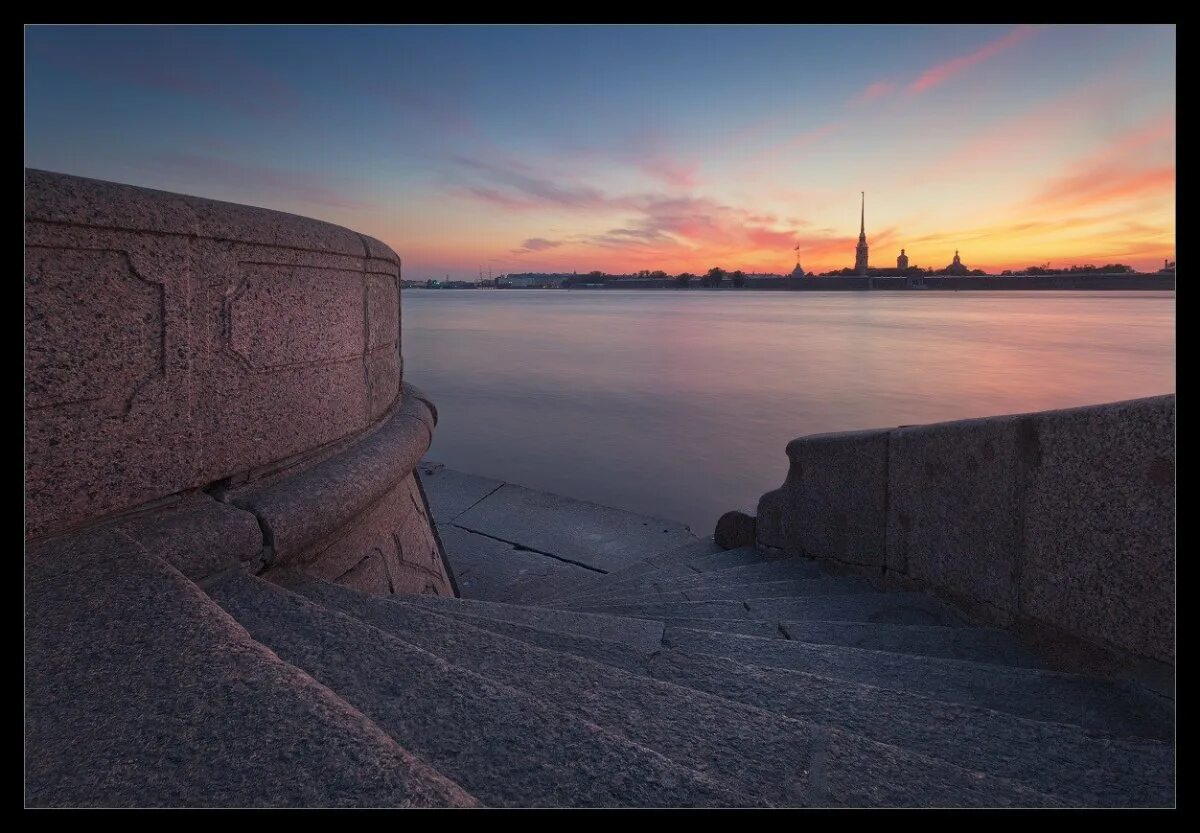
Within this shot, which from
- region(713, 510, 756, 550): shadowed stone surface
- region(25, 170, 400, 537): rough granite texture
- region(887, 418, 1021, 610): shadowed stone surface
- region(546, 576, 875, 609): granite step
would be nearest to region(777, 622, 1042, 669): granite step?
region(887, 418, 1021, 610): shadowed stone surface

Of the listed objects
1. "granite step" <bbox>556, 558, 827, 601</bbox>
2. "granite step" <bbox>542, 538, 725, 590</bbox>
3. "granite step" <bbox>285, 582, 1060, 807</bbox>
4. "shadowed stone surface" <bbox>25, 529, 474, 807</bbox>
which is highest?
"shadowed stone surface" <bbox>25, 529, 474, 807</bbox>

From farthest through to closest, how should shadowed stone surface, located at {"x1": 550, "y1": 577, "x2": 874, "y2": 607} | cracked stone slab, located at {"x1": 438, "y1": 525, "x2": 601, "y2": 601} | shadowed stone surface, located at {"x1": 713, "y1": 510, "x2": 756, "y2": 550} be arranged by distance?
1. cracked stone slab, located at {"x1": 438, "y1": 525, "x2": 601, "y2": 601}
2. shadowed stone surface, located at {"x1": 713, "y1": 510, "x2": 756, "y2": 550}
3. shadowed stone surface, located at {"x1": 550, "y1": 577, "x2": 874, "y2": 607}

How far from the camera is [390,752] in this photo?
1121 mm

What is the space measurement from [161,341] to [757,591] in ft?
10.00

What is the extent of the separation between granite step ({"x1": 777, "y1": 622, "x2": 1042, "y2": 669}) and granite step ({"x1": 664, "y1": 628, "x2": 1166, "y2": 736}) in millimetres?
183

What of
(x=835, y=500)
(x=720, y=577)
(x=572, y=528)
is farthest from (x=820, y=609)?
(x=572, y=528)

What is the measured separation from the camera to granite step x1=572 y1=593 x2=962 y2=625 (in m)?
2.93

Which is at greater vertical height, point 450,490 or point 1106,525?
point 1106,525

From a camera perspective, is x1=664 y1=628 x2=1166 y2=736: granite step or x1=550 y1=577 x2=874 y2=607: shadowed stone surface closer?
x1=664 y1=628 x2=1166 y2=736: granite step

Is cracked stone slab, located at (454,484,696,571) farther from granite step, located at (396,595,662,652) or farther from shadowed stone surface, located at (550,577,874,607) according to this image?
granite step, located at (396,595,662,652)

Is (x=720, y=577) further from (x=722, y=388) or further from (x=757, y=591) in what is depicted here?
(x=722, y=388)

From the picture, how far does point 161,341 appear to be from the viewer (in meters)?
2.14

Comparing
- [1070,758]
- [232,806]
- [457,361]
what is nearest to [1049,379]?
[457,361]

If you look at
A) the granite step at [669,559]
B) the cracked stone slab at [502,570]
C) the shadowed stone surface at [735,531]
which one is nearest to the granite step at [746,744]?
the granite step at [669,559]
